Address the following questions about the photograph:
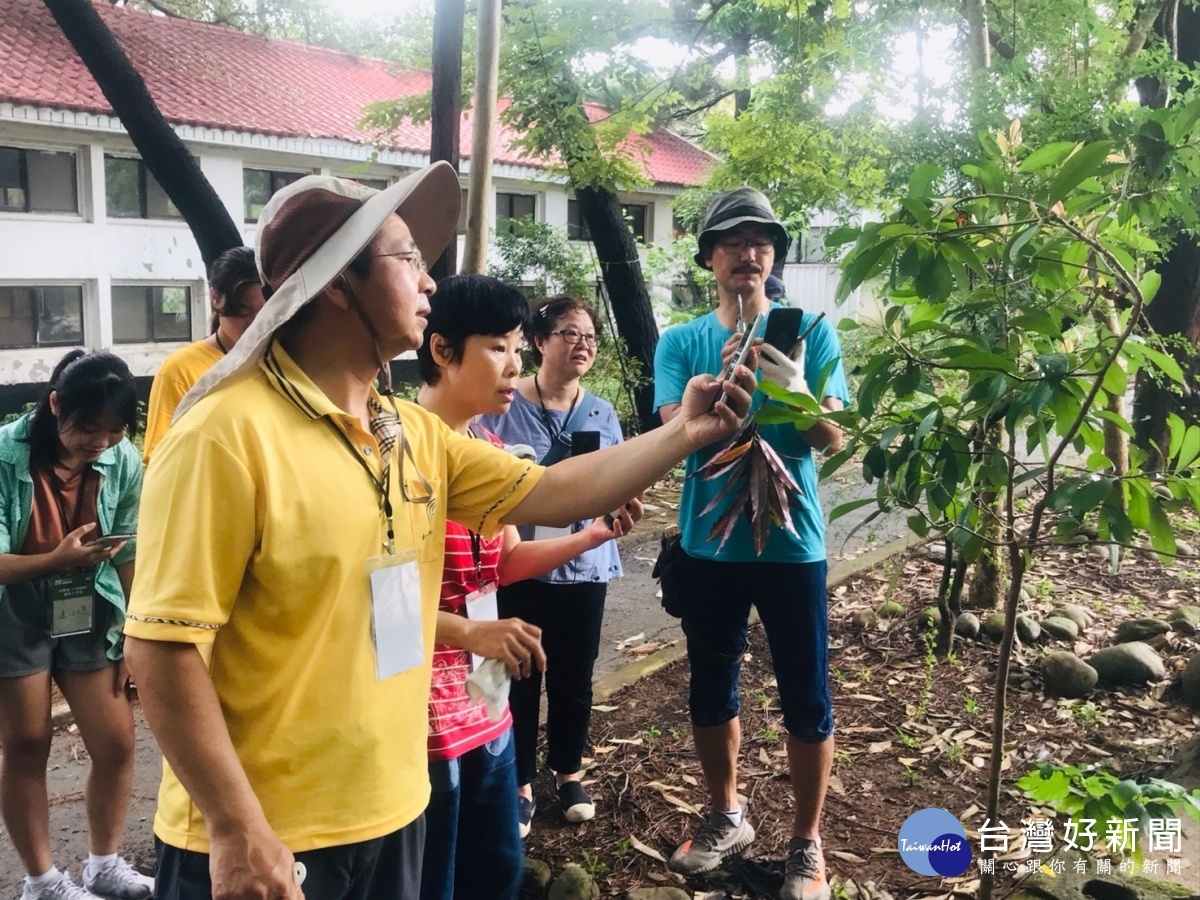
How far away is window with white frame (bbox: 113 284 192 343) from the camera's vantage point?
1357 cm

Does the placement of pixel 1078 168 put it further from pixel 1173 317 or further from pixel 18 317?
pixel 18 317

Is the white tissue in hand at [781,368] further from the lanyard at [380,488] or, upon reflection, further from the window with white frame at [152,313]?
the window with white frame at [152,313]

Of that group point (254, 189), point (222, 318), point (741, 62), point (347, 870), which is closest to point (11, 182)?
point (254, 189)

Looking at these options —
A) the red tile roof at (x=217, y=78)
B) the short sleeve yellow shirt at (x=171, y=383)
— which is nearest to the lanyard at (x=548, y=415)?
the short sleeve yellow shirt at (x=171, y=383)

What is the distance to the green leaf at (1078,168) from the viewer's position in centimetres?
173

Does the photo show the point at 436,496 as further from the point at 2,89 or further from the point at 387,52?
→ the point at 387,52

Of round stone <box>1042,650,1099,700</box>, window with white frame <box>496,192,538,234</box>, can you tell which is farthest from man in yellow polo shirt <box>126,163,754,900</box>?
window with white frame <box>496,192,538,234</box>

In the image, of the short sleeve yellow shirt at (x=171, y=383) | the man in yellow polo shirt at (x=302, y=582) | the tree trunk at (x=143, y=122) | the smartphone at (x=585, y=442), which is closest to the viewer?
the man in yellow polo shirt at (x=302, y=582)

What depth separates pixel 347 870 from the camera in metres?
1.56

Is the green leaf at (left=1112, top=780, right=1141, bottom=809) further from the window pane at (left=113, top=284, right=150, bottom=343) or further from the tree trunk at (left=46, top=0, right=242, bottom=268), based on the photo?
the window pane at (left=113, top=284, right=150, bottom=343)

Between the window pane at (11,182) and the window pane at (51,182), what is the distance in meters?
0.11

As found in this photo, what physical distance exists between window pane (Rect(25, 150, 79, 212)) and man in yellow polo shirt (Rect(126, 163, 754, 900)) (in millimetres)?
13177

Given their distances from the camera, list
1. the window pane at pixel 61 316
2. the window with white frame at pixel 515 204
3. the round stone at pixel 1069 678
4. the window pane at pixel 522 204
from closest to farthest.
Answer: the round stone at pixel 1069 678
the window pane at pixel 61 316
the window with white frame at pixel 515 204
the window pane at pixel 522 204

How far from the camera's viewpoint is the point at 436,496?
6.03 ft
